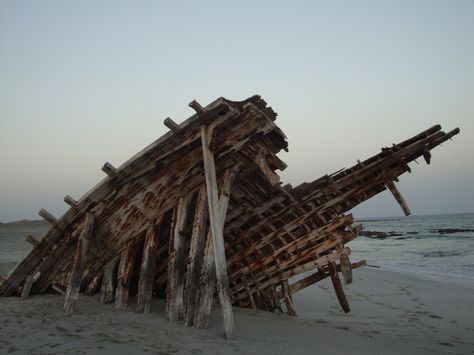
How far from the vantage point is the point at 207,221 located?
20.5 ft

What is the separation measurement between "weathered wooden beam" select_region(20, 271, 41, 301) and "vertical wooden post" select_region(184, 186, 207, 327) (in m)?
2.97

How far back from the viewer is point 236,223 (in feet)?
22.3

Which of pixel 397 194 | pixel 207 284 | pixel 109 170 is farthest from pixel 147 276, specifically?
pixel 397 194

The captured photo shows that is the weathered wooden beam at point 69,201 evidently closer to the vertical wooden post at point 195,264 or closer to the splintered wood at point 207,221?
the splintered wood at point 207,221

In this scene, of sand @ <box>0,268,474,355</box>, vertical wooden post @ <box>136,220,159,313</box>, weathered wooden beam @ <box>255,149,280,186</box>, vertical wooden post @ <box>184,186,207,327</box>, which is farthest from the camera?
vertical wooden post @ <box>136,220,159,313</box>

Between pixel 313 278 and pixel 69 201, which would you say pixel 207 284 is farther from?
pixel 69 201

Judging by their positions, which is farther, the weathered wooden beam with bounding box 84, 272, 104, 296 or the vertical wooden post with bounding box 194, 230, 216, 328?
the weathered wooden beam with bounding box 84, 272, 104, 296

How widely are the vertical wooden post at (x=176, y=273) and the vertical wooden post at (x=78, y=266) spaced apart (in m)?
1.30

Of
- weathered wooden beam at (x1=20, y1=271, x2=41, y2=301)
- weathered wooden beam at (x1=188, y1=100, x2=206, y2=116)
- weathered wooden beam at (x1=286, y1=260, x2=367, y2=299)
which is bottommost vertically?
weathered wooden beam at (x1=20, y1=271, x2=41, y2=301)

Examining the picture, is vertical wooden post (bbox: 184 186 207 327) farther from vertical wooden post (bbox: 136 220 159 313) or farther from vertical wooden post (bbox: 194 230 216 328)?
vertical wooden post (bbox: 136 220 159 313)

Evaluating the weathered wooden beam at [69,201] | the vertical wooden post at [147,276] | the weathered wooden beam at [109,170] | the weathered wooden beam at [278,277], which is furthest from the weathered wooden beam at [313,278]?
the weathered wooden beam at [69,201]

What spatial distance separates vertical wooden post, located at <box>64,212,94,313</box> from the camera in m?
5.62

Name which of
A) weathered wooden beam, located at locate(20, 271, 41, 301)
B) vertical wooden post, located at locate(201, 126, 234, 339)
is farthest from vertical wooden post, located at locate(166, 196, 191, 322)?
weathered wooden beam, located at locate(20, 271, 41, 301)

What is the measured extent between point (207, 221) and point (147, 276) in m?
1.27
